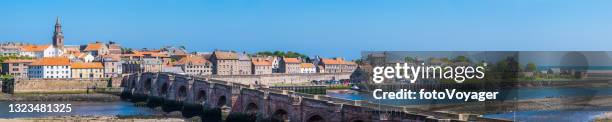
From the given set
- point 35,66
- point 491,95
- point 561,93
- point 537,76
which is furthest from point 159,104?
point 491,95

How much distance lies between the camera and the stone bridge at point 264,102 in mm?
39406

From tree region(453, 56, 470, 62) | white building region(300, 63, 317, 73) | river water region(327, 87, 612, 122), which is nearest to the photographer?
tree region(453, 56, 470, 62)

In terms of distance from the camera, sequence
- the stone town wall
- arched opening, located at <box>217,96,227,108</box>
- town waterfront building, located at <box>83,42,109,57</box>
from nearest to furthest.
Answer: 1. arched opening, located at <box>217,96,227,108</box>
2. the stone town wall
3. town waterfront building, located at <box>83,42,109,57</box>

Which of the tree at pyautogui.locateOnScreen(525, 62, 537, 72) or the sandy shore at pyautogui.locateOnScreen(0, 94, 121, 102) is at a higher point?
the tree at pyautogui.locateOnScreen(525, 62, 537, 72)

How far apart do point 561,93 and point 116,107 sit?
41.4 meters

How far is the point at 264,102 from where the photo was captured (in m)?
57.5

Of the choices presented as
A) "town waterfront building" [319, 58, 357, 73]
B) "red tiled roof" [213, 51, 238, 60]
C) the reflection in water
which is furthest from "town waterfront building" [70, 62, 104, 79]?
the reflection in water

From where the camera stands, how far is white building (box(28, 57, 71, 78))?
111750 millimetres

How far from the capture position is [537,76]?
51.8 meters

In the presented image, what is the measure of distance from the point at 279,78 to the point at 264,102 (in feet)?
251

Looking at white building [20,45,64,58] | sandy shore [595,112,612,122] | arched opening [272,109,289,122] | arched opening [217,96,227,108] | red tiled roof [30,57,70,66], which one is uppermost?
white building [20,45,64,58]

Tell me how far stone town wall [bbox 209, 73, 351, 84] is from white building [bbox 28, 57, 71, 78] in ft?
67.2

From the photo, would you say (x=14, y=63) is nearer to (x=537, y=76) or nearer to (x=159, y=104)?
(x=159, y=104)

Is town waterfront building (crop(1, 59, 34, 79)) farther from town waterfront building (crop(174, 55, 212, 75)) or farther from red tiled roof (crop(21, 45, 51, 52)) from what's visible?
red tiled roof (crop(21, 45, 51, 52))
